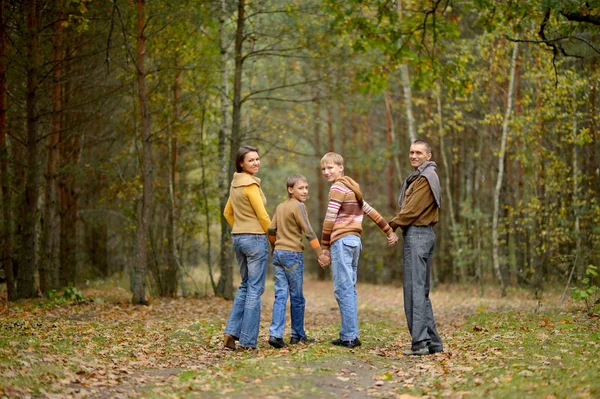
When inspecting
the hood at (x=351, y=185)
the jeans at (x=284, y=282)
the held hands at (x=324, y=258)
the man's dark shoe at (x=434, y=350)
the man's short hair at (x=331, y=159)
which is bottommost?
the man's dark shoe at (x=434, y=350)

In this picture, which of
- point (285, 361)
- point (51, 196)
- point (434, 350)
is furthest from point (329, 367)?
point (51, 196)

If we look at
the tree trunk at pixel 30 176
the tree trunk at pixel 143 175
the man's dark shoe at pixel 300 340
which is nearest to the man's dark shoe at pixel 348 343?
the man's dark shoe at pixel 300 340

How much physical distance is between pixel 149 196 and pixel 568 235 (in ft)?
32.2

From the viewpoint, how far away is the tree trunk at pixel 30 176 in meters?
14.0

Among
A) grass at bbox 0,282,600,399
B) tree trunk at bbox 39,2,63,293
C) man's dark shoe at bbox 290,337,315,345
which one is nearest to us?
grass at bbox 0,282,600,399

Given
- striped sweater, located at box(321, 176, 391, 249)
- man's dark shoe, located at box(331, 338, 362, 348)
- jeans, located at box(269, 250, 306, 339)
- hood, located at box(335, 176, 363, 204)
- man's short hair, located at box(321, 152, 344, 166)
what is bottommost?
man's dark shoe, located at box(331, 338, 362, 348)

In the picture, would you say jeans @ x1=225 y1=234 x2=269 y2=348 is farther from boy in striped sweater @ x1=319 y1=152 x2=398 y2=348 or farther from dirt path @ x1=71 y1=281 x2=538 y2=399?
boy in striped sweater @ x1=319 y1=152 x2=398 y2=348

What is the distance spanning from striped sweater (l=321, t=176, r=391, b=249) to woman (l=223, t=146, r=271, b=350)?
2.44 ft

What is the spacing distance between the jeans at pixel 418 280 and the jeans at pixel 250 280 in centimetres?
167

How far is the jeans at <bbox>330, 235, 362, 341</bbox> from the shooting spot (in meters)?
8.50

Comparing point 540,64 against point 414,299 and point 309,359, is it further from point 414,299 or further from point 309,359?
point 309,359

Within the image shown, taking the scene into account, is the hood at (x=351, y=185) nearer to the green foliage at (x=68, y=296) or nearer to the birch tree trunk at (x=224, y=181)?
the green foliage at (x=68, y=296)

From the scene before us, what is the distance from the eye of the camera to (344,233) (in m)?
8.51

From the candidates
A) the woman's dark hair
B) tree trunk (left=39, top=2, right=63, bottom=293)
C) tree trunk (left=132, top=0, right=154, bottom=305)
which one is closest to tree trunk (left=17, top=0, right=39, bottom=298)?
tree trunk (left=39, top=2, right=63, bottom=293)
